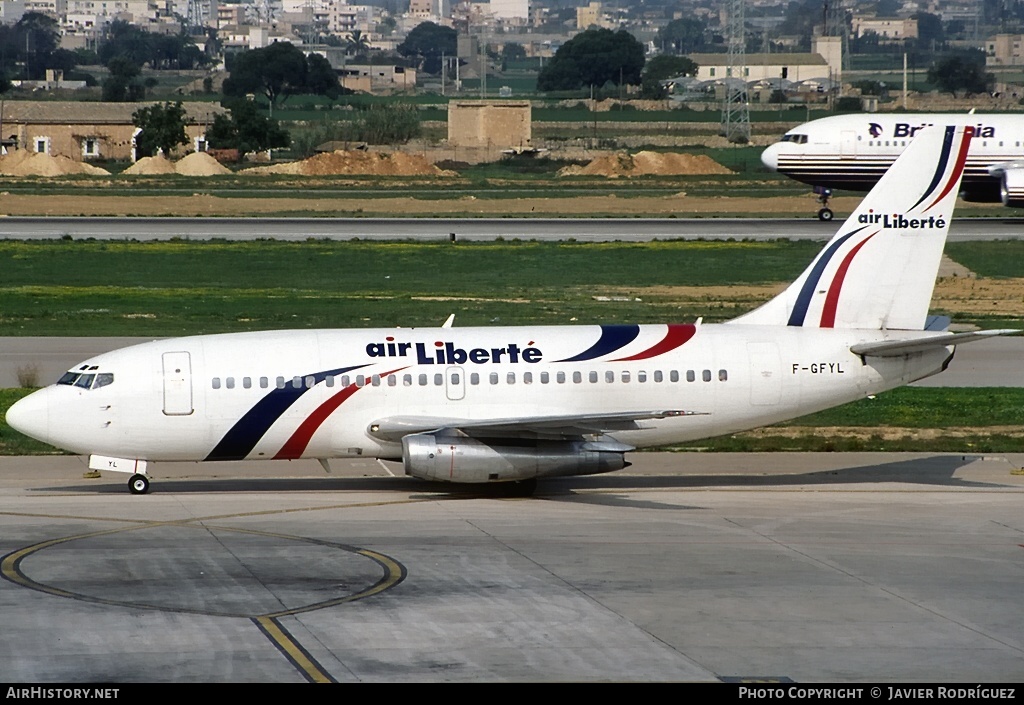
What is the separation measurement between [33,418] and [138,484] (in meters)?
2.58

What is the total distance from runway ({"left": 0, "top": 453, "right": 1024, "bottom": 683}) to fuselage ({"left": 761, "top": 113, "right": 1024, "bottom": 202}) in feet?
179

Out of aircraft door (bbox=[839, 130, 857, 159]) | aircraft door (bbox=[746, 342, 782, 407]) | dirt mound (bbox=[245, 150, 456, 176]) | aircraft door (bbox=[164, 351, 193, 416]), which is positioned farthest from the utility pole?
aircraft door (bbox=[164, 351, 193, 416])

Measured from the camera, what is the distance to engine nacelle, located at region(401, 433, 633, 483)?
29.9m

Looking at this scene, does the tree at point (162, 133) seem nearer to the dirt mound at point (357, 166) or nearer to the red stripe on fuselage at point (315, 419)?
the dirt mound at point (357, 166)

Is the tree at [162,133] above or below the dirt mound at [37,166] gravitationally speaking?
above

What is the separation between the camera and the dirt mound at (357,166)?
12794cm

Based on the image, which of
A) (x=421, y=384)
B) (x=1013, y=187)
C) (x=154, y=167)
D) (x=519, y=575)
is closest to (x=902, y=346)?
(x=421, y=384)

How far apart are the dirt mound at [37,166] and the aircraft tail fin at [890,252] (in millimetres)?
102549

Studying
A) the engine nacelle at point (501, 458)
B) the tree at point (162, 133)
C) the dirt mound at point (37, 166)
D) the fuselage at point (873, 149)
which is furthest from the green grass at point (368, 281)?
the tree at point (162, 133)

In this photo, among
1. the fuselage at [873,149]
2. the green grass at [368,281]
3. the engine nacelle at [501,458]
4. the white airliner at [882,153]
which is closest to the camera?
the engine nacelle at [501,458]

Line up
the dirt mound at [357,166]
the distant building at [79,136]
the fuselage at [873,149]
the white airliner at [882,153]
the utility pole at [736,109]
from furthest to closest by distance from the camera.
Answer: the utility pole at [736,109], the distant building at [79,136], the dirt mound at [357,166], the fuselage at [873,149], the white airliner at [882,153]

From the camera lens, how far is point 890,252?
3300 centimetres
